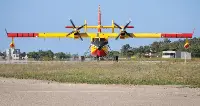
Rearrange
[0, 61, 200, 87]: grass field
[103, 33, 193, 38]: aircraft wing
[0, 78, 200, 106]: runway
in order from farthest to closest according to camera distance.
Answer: [103, 33, 193, 38]: aircraft wing < [0, 61, 200, 87]: grass field < [0, 78, 200, 106]: runway

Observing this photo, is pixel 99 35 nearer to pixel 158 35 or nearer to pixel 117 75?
pixel 158 35

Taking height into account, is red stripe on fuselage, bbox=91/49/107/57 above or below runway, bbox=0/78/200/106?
above

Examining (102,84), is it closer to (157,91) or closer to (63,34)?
(157,91)

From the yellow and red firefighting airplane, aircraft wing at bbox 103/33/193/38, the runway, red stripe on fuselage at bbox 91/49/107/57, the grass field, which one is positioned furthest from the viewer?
aircraft wing at bbox 103/33/193/38

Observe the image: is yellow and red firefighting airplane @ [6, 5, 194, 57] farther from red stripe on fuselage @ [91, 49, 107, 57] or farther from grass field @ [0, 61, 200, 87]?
grass field @ [0, 61, 200, 87]

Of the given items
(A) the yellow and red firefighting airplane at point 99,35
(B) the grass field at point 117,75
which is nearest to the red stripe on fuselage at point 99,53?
(A) the yellow and red firefighting airplane at point 99,35

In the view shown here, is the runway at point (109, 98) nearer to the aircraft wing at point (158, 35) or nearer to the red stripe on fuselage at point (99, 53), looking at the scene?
the red stripe on fuselage at point (99, 53)

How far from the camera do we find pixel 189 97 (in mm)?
14172

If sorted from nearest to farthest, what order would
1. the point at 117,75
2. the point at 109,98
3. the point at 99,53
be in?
1. the point at 109,98
2. the point at 117,75
3. the point at 99,53

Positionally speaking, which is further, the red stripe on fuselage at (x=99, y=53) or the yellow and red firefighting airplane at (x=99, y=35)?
the yellow and red firefighting airplane at (x=99, y=35)

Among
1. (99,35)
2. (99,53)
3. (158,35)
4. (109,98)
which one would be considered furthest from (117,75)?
(158,35)

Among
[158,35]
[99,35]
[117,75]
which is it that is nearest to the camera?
[117,75]

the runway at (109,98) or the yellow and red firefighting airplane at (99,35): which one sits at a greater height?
the yellow and red firefighting airplane at (99,35)

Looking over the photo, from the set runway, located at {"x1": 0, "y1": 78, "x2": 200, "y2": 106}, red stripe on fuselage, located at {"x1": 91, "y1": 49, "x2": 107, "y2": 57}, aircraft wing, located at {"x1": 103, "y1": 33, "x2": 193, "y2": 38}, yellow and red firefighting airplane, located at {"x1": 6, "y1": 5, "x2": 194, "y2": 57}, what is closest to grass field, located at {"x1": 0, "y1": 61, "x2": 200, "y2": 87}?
runway, located at {"x1": 0, "y1": 78, "x2": 200, "y2": 106}
